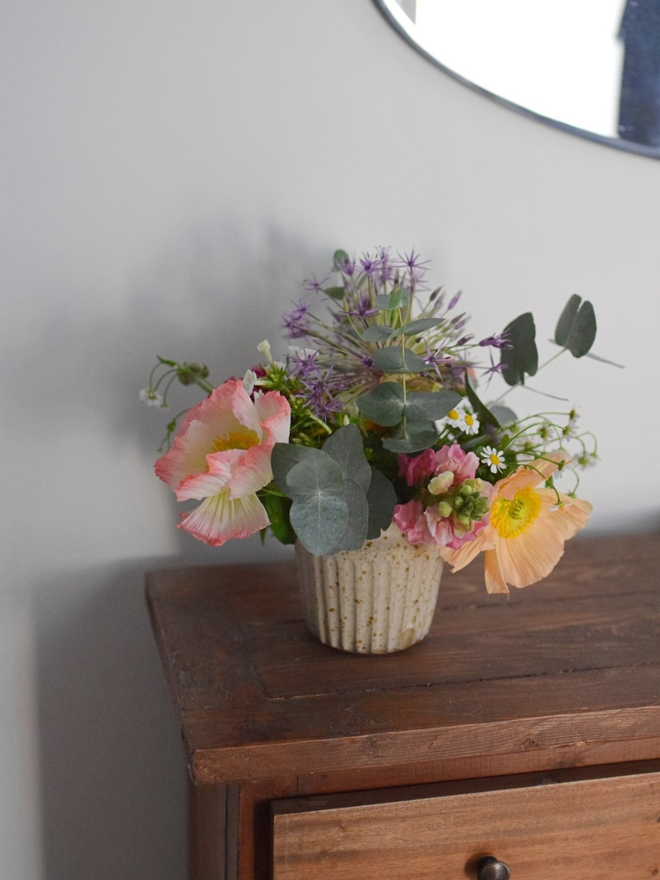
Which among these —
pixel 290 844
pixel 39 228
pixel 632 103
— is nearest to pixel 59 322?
pixel 39 228

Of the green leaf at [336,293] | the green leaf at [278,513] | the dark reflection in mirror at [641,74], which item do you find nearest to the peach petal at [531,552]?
the green leaf at [278,513]

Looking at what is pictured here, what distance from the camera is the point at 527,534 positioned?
77 cm

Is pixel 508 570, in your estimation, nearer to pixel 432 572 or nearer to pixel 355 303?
pixel 432 572

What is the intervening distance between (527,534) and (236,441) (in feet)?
0.94

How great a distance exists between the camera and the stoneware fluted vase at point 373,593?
0.78 m

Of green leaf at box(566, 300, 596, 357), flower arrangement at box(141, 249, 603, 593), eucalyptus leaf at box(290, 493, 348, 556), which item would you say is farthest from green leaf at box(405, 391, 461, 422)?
green leaf at box(566, 300, 596, 357)

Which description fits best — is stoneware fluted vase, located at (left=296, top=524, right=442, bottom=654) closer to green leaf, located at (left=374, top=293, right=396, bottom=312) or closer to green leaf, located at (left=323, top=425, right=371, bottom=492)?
green leaf, located at (left=323, top=425, right=371, bottom=492)

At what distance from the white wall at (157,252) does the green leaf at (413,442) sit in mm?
408

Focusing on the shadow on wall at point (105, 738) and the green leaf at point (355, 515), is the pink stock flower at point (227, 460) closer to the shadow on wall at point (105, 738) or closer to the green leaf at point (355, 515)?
the green leaf at point (355, 515)

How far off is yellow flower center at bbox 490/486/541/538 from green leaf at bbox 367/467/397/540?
9cm

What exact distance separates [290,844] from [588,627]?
0.41 meters

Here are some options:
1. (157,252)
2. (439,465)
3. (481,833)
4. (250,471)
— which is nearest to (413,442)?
(439,465)

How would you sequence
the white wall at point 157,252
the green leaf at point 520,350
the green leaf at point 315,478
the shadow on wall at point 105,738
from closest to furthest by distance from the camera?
the green leaf at point 315,478 < the green leaf at point 520,350 < the white wall at point 157,252 < the shadow on wall at point 105,738

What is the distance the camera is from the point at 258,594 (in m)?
0.97
